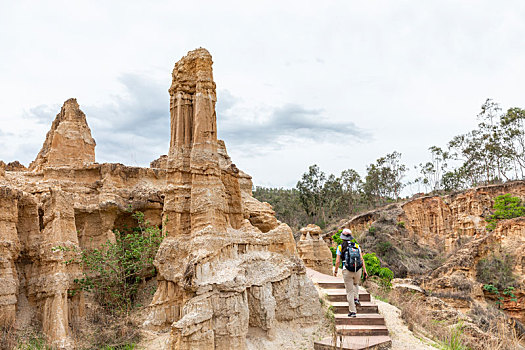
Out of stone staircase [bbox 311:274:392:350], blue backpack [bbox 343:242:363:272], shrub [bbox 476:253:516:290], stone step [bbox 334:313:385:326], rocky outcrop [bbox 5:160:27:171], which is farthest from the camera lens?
shrub [bbox 476:253:516:290]

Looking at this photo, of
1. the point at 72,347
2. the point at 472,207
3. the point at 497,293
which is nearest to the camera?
the point at 72,347

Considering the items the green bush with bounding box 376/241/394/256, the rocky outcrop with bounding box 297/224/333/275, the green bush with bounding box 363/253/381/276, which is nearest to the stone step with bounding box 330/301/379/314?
the rocky outcrop with bounding box 297/224/333/275

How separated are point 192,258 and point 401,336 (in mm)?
5986

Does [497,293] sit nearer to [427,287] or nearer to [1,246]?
[427,287]

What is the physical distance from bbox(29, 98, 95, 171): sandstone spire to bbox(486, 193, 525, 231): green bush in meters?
31.2

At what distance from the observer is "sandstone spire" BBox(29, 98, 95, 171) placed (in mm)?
14594

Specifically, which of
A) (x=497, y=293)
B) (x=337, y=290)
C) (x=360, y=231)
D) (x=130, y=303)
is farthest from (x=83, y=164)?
(x=360, y=231)

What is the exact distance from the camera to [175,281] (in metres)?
9.40

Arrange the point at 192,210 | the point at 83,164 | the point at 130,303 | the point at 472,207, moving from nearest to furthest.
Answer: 1. the point at 192,210
2. the point at 130,303
3. the point at 83,164
4. the point at 472,207

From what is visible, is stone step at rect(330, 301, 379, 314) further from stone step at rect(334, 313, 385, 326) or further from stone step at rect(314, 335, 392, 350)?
stone step at rect(314, 335, 392, 350)

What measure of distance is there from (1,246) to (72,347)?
115 inches

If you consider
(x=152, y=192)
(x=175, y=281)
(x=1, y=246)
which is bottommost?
(x=175, y=281)

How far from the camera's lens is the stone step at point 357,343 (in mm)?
8457

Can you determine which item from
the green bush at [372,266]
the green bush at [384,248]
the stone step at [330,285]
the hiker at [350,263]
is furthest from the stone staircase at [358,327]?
the green bush at [384,248]
